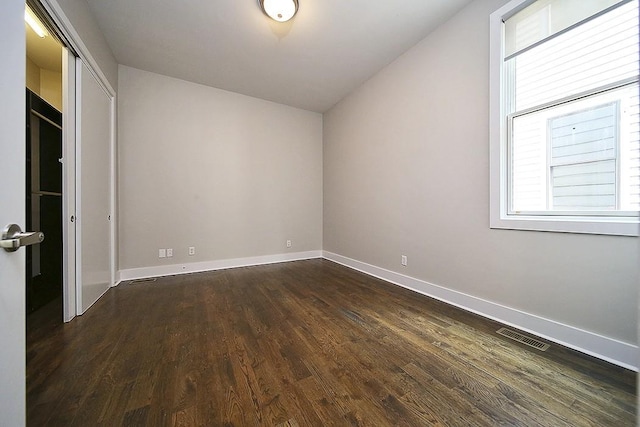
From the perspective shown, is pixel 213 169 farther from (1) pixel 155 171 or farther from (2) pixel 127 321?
(2) pixel 127 321

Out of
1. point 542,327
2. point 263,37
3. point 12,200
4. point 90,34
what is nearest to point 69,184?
point 90,34

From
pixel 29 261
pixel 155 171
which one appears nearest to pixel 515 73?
pixel 155 171

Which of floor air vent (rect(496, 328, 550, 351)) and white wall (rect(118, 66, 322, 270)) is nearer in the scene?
floor air vent (rect(496, 328, 550, 351))

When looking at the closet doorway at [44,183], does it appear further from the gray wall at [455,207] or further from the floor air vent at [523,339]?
the floor air vent at [523,339]

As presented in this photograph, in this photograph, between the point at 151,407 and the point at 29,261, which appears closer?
the point at 151,407

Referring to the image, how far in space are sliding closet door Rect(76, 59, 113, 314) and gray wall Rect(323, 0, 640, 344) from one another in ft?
10.4

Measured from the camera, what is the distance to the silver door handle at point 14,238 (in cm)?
64

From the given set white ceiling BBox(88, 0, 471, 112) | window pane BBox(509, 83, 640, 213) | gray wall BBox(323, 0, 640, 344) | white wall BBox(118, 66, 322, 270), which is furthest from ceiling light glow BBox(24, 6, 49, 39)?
window pane BBox(509, 83, 640, 213)

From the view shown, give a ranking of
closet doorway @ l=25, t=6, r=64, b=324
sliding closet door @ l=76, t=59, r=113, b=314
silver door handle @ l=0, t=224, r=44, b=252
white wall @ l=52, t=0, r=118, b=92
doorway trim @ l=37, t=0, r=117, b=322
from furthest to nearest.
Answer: closet doorway @ l=25, t=6, r=64, b=324, sliding closet door @ l=76, t=59, r=113, b=314, doorway trim @ l=37, t=0, r=117, b=322, white wall @ l=52, t=0, r=118, b=92, silver door handle @ l=0, t=224, r=44, b=252

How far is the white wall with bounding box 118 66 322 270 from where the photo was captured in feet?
10.6

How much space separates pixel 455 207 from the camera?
94.1 inches

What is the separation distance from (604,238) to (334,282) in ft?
7.95

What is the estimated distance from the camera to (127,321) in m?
2.04

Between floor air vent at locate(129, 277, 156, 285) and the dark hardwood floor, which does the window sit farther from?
floor air vent at locate(129, 277, 156, 285)
